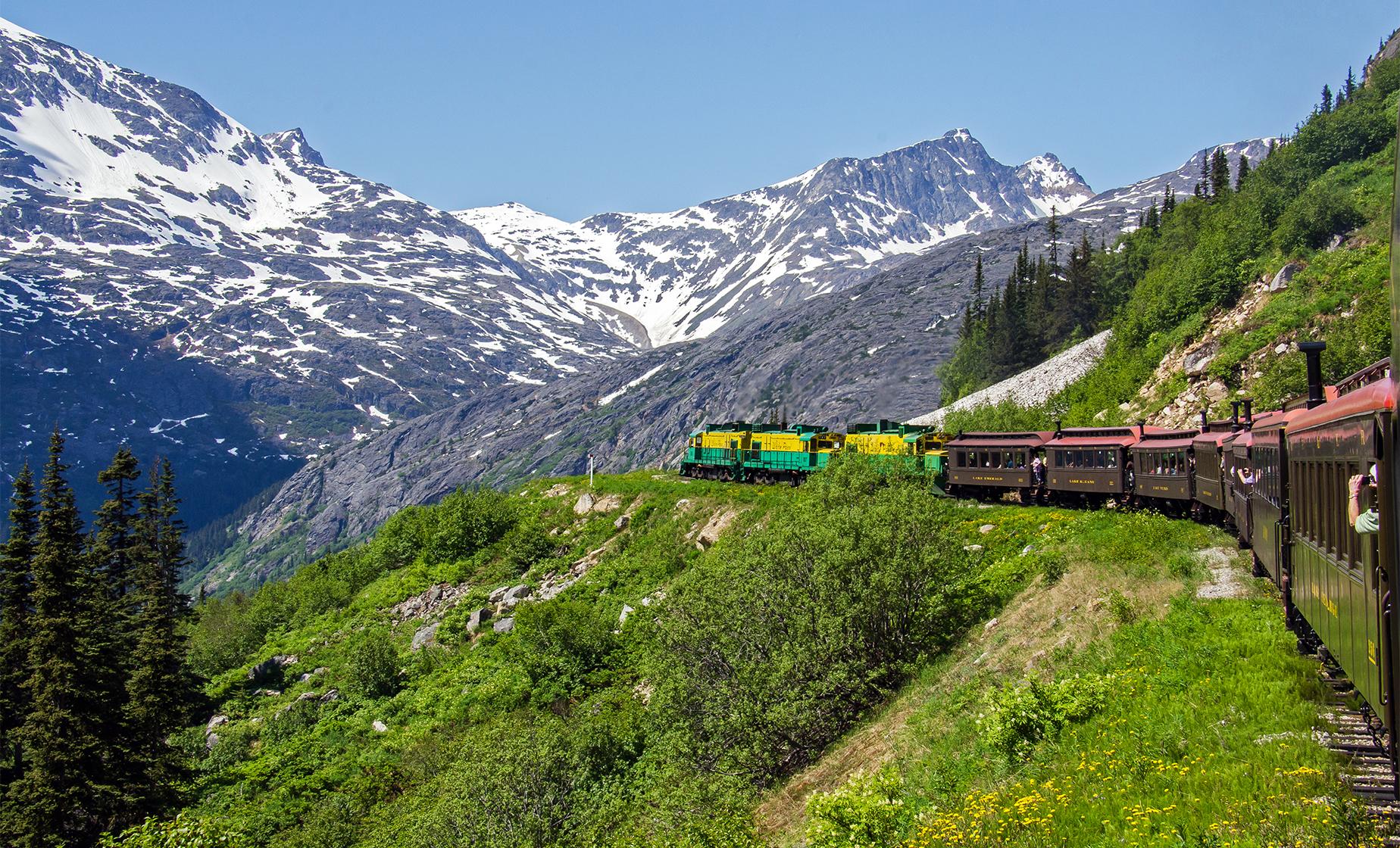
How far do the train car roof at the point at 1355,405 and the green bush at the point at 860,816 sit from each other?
26.1 ft

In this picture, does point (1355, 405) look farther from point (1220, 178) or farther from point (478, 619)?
point (1220, 178)

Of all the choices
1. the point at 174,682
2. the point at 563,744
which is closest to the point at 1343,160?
the point at 563,744

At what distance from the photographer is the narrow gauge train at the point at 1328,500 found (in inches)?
307

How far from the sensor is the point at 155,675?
38969 millimetres

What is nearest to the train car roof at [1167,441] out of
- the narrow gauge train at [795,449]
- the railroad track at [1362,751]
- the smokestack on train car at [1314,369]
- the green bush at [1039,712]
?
the narrow gauge train at [795,449]

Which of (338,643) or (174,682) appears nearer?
(174,682)

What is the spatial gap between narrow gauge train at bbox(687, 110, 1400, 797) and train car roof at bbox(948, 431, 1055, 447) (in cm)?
848

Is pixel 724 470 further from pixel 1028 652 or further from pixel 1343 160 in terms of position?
pixel 1343 160

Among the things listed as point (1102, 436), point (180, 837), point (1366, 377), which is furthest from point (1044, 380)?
point (180, 837)

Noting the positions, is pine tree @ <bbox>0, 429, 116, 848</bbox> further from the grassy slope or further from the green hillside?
the green hillside

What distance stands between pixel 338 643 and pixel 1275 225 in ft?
265

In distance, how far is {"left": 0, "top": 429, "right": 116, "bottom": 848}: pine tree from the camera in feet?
96.5

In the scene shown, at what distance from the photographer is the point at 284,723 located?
45.0 meters

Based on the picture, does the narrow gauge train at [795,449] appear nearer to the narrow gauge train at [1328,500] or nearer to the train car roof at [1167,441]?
the train car roof at [1167,441]
